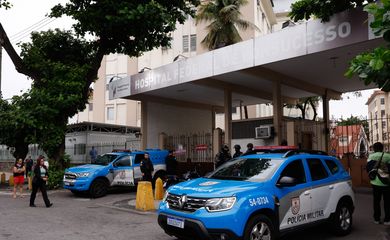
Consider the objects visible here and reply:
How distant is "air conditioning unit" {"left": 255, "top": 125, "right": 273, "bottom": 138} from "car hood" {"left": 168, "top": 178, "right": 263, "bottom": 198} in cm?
959

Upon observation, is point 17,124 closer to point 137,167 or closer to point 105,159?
point 105,159

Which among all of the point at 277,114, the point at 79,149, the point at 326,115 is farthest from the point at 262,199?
the point at 79,149

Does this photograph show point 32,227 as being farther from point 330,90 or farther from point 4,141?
point 330,90

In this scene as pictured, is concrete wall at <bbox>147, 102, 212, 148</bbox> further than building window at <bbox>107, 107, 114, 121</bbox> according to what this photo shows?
No

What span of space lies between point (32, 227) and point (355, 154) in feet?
39.5

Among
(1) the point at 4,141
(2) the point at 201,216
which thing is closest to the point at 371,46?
(2) the point at 201,216

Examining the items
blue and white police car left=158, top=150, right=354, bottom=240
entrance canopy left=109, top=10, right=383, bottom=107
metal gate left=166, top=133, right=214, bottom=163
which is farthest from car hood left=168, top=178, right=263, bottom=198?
metal gate left=166, top=133, right=214, bottom=163

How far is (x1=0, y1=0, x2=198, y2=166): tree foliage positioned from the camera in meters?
17.0

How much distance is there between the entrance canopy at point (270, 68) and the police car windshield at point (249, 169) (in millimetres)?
5065

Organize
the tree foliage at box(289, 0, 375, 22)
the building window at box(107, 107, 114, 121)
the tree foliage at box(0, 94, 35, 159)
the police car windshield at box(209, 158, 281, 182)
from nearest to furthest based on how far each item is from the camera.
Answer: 1. the police car windshield at box(209, 158, 281, 182)
2. the tree foliage at box(289, 0, 375, 22)
3. the tree foliage at box(0, 94, 35, 159)
4. the building window at box(107, 107, 114, 121)

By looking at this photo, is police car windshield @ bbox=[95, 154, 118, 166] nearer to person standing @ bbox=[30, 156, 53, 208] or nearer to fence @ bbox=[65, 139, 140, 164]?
person standing @ bbox=[30, 156, 53, 208]

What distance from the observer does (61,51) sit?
19.8 metres

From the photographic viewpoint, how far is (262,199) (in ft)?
21.4

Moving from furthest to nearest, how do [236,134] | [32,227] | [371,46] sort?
1. [236,134]
2. [371,46]
3. [32,227]
